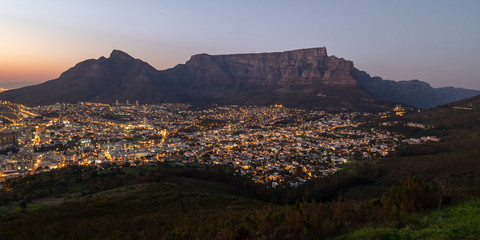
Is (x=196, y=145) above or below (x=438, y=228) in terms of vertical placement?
below

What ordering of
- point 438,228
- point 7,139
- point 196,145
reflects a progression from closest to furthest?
point 438,228 < point 196,145 < point 7,139

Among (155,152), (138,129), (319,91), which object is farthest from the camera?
(319,91)

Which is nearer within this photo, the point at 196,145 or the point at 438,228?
the point at 438,228

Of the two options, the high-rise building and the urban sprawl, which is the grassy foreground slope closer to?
the urban sprawl

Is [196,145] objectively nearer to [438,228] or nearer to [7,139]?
[7,139]

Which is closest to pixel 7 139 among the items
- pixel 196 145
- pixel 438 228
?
pixel 196 145

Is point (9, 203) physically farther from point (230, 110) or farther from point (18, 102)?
point (18, 102)

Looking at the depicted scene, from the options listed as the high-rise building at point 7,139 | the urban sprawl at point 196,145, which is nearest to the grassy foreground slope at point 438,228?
the urban sprawl at point 196,145

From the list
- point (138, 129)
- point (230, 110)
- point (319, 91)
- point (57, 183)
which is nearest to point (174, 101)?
point (230, 110)

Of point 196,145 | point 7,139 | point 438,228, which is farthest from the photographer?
point 7,139

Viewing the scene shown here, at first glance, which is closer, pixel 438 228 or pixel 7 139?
pixel 438 228

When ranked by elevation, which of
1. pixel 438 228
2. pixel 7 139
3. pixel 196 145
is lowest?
pixel 196 145
